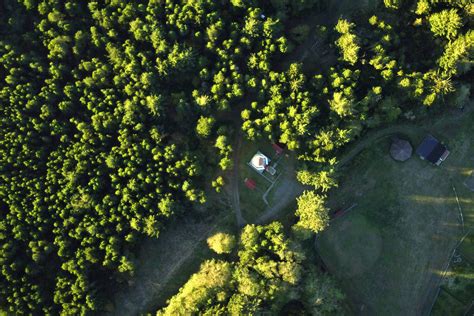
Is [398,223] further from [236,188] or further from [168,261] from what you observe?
Result: [168,261]

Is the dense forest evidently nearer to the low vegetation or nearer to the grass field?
the low vegetation

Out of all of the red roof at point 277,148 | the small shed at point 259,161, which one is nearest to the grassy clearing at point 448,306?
the red roof at point 277,148

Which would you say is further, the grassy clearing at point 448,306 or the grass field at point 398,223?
the grass field at point 398,223

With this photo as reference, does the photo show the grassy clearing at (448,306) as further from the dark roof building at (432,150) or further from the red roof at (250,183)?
the red roof at (250,183)

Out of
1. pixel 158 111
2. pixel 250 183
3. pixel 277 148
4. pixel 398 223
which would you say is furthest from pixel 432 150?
pixel 158 111

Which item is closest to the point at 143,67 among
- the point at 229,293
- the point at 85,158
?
the point at 85,158

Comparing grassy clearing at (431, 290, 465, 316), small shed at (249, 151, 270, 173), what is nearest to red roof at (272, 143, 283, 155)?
small shed at (249, 151, 270, 173)

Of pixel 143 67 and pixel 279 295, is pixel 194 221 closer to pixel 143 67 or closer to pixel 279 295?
pixel 279 295
